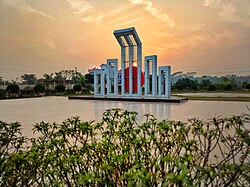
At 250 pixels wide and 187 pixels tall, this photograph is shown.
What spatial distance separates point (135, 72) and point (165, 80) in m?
1.94

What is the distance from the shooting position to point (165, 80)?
36.9 feet

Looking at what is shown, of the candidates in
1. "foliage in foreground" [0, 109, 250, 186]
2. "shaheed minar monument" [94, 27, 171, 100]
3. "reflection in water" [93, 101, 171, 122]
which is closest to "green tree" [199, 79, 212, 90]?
"shaheed minar monument" [94, 27, 171, 100]

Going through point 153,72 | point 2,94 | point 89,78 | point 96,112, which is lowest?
point 96,112

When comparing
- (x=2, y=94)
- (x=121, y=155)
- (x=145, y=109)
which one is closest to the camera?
(x=121, y=155)

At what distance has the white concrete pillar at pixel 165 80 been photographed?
1111cm

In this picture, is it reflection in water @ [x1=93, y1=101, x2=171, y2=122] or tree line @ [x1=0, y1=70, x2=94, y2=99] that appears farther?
tree line @ [x1=0, y1=70, x2=94, y2=99]

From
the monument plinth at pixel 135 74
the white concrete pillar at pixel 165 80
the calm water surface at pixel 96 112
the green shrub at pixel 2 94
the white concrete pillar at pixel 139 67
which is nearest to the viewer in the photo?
the calm water surface at pixel 96 112

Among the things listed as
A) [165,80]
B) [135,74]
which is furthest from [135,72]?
[165,80]

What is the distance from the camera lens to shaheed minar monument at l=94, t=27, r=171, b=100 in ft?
37.0

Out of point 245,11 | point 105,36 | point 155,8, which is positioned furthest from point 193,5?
point 105,36

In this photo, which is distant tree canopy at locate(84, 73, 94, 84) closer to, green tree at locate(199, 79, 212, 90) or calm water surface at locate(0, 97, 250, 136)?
green tree at locate(199, 79, 212, 90)

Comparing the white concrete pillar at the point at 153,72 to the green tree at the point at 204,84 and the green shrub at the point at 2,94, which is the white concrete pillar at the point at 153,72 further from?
the green tree at the point at 204,84

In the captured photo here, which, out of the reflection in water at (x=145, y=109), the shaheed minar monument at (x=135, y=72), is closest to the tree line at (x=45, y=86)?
the shaheed minar monument at (x=135, y=72)

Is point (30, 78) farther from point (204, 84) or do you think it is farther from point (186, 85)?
point (204, 84)
